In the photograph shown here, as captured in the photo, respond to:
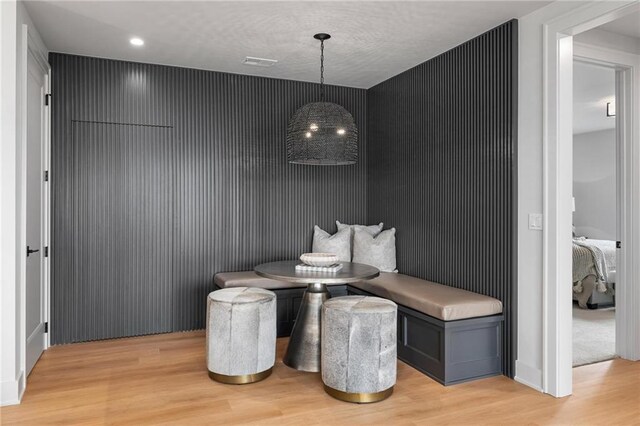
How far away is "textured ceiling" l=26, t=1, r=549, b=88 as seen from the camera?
3.19m

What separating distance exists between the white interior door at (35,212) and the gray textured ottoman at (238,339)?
1.38 m

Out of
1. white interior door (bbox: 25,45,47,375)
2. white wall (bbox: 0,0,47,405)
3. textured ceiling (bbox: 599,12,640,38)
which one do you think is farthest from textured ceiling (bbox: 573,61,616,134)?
white interior door (bbox: 25,45,47,375)

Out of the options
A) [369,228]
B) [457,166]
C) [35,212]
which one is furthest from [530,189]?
[35,212]

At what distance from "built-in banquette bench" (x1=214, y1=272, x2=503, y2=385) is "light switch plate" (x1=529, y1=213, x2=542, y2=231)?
63 centimetres

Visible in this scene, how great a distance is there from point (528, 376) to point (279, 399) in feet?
5.76

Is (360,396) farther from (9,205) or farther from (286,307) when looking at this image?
(9,205)

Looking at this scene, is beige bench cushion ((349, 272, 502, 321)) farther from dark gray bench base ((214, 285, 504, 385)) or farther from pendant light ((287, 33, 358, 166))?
pendant light ((287, 33, 358, 166))

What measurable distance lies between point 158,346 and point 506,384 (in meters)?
2.90

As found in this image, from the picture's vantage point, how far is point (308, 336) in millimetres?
3527

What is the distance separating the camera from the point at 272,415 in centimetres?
276

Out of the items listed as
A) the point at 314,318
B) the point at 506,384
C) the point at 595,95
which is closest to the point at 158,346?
the point at 314,318

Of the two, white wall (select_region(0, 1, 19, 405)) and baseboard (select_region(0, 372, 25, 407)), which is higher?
white wall (select_region(0, 1, 19, 405))

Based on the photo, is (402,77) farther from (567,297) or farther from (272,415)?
(272,415)

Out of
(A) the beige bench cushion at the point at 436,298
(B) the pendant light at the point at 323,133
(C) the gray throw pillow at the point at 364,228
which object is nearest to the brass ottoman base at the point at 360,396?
(A) the beige bench cushion at the point at 436,298
